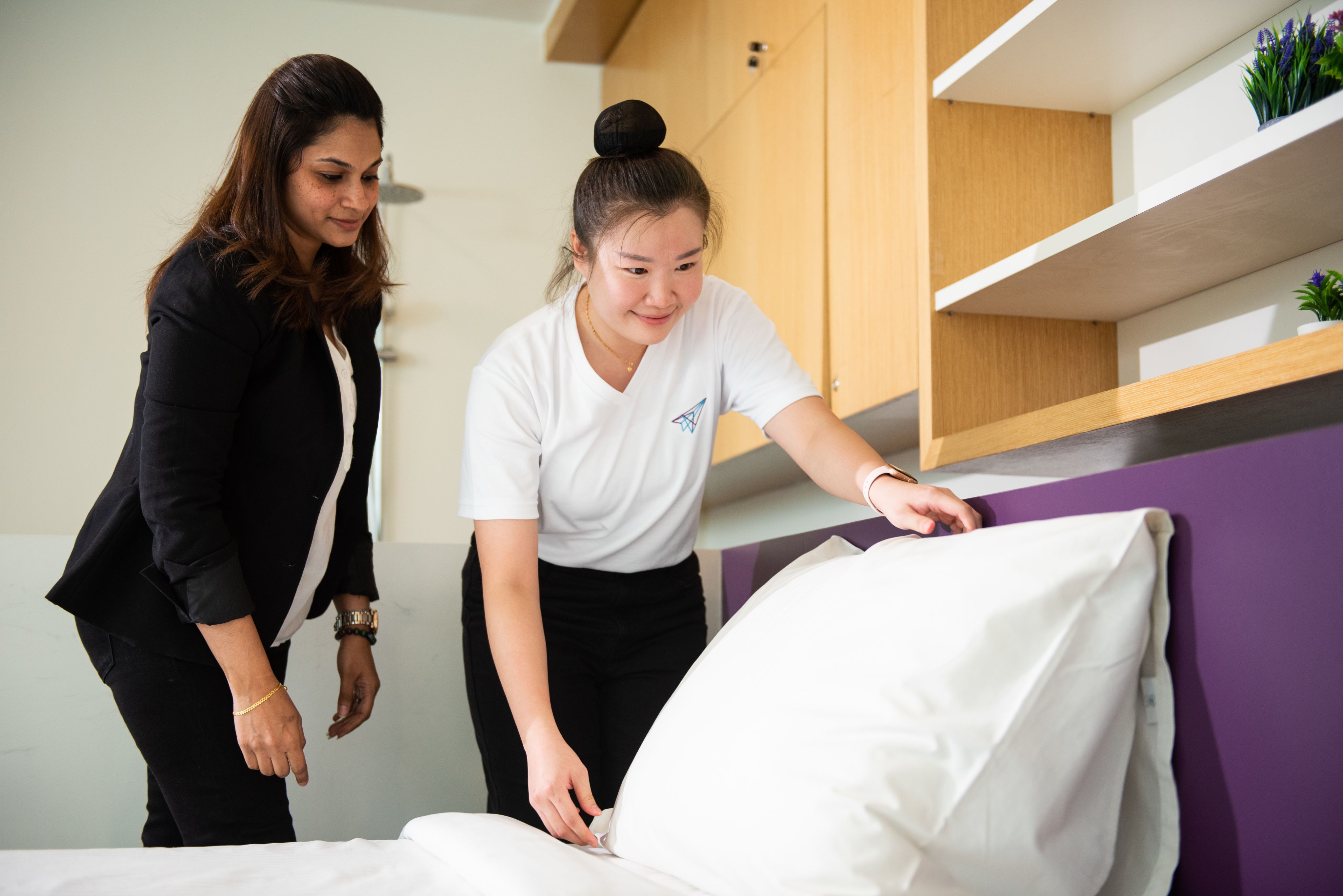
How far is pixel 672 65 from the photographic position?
286cm

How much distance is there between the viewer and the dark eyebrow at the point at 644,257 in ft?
4.02

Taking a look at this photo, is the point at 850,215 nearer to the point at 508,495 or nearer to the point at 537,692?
the point at 508,495

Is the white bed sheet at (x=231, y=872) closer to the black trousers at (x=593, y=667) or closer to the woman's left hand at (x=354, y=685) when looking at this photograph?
the black trousers at (x=593, y=667)

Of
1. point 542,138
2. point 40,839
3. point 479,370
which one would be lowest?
point 40,839

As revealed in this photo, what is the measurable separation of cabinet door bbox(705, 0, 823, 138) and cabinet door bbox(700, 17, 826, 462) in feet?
0.09

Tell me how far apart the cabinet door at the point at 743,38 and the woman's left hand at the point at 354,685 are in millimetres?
1415

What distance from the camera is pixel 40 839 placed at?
152cm

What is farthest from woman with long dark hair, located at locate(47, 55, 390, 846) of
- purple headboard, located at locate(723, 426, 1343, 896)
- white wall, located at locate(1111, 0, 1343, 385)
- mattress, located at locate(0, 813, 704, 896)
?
white wall, located at locate(1111, 0, 1343, 385)

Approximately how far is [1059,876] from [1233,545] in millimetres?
252

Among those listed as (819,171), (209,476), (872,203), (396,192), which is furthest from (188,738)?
(396,192)

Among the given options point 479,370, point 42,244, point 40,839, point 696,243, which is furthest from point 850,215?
point 42,244

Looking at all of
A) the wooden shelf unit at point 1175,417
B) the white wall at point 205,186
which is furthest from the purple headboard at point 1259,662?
the white wall at point 205,186

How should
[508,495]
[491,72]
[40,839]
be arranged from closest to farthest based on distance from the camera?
[508,495] → [40,839] → [491,72]

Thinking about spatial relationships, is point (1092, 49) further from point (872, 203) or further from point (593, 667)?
point (593, 667)
